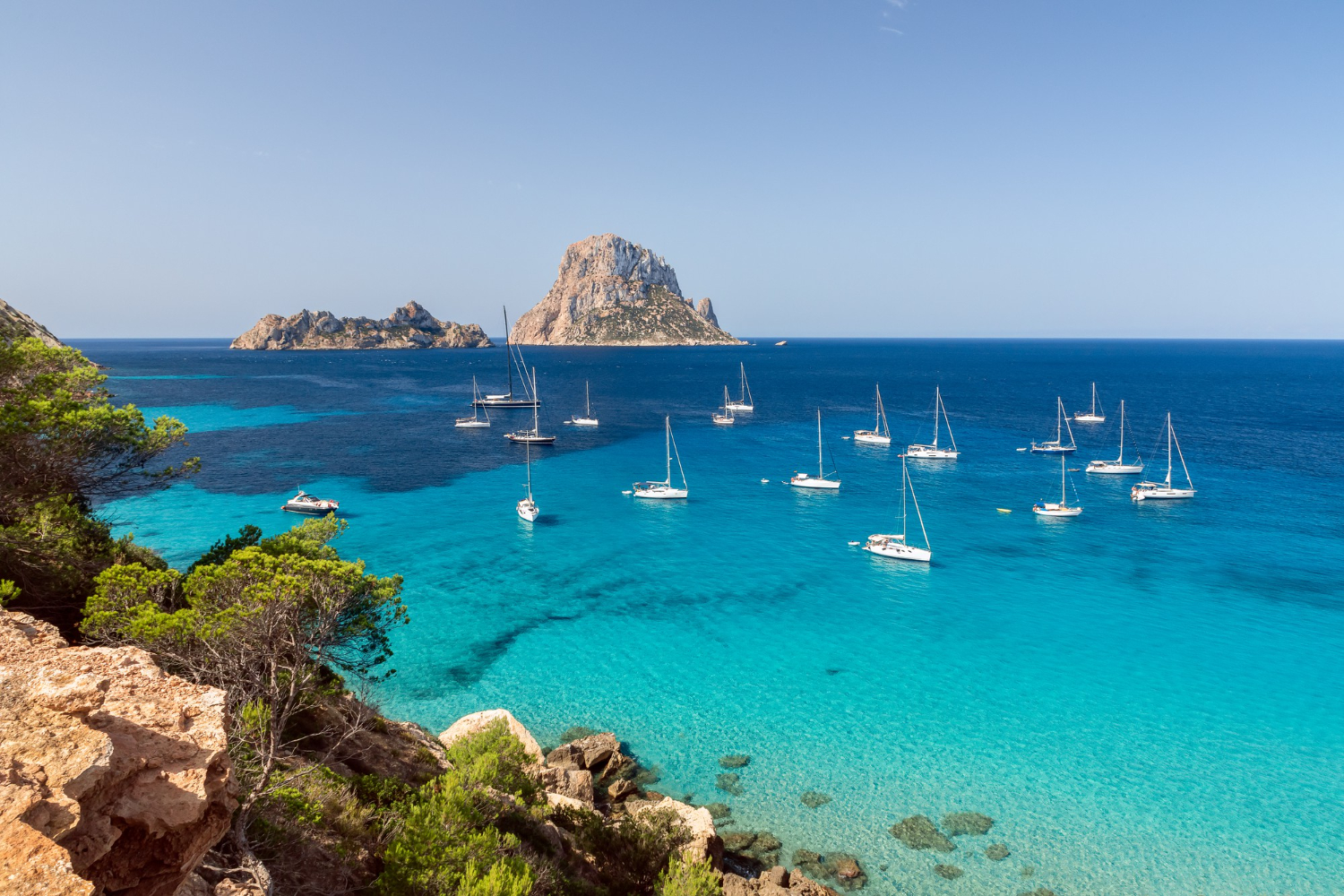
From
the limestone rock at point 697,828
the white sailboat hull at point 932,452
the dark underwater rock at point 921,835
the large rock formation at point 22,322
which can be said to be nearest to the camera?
the limestone rock at point 697,828

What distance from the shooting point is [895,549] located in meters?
49.0

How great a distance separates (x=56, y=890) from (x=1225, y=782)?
34.8 m

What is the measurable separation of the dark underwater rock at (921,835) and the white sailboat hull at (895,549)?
27110 mm

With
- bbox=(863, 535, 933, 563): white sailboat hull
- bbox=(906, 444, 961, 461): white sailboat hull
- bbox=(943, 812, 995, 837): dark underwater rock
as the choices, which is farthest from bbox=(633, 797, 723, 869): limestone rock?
bbox=(906, 444, 961, 461): white sailboat hull

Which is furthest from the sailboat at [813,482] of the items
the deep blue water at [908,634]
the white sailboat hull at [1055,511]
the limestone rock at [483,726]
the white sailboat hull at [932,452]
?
the limestone rock at [483,726]

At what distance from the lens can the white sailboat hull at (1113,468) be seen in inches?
2936

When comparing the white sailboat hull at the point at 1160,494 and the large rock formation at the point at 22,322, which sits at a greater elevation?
the large rock formation at the point at 22,322

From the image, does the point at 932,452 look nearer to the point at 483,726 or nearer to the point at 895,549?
the point at 895,549

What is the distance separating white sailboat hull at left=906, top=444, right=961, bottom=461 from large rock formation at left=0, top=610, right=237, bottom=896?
8228cm

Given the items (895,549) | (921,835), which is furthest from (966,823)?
(895,549)

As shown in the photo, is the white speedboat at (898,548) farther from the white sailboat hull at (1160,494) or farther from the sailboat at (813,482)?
the white sailboat hull at (1160,494)

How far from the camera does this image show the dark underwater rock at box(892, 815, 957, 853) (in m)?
21.8

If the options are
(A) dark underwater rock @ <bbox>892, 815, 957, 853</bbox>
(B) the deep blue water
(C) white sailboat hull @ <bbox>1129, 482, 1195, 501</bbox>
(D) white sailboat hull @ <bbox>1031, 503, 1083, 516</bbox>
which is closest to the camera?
(A) dark underwater rock @ <bbox>892, 815, 957, 853</bbox>

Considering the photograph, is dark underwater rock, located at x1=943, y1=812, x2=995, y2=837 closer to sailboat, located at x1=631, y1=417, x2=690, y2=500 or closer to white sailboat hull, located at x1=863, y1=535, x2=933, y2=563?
white sailboat hull, located at x1=863, y1=535, x2=933, y2=563
